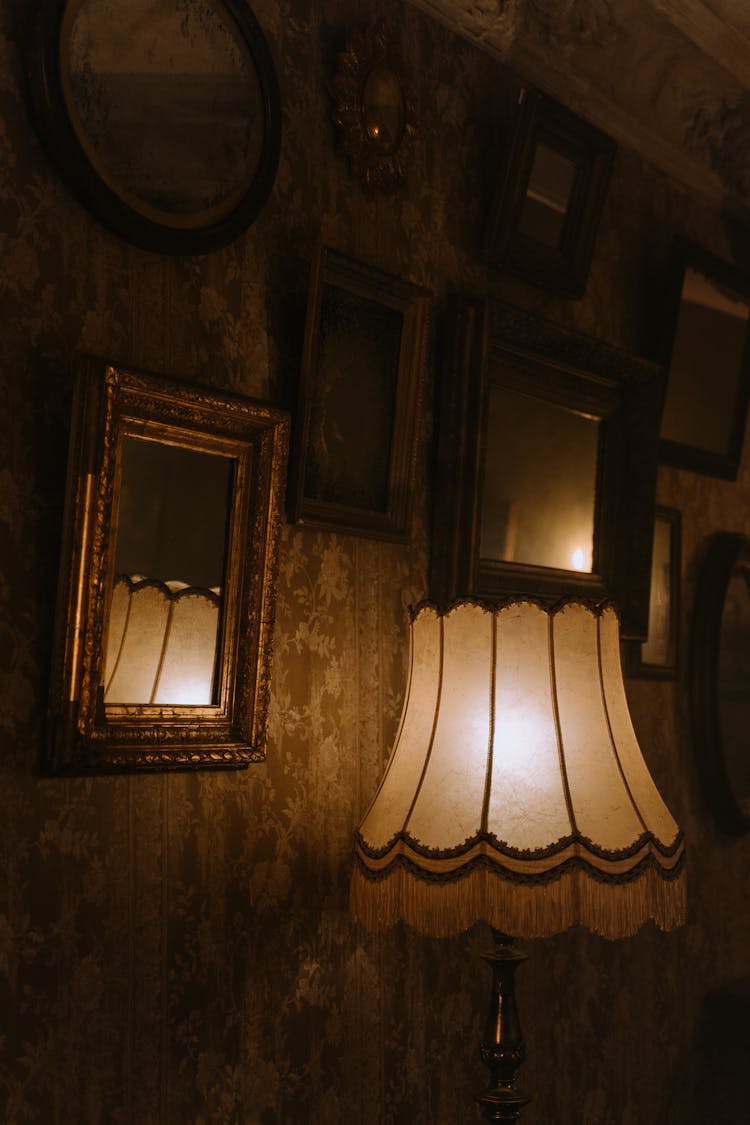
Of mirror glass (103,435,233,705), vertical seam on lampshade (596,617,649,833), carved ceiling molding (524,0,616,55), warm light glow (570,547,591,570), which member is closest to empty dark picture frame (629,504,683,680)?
warm light glow (570,547,591,570)

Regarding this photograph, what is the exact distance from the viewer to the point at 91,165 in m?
1.99

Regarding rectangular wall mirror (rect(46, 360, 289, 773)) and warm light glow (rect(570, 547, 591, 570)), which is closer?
rectangular wall mirror (rect(46, 360, 289, 773))

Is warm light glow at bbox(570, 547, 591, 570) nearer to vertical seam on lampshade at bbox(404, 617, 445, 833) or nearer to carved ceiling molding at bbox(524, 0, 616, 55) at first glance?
vertical seam on lampshade at bbox(404, 617, 445, 833)

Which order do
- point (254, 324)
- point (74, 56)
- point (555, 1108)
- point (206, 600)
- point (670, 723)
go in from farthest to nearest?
point (670, 723) → point (555, 1108) → point (254, 324) → point (206, 600) → point (74, 56)

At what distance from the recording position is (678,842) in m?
2.04

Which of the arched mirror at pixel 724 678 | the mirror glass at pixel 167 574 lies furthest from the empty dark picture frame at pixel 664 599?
the mirror glass at pixel 167 574

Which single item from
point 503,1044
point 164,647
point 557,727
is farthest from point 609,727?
point 164,647

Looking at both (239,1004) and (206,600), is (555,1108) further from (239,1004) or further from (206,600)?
(206,600)

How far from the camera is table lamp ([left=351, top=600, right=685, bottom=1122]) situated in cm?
190

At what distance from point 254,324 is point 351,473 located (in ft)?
1.13

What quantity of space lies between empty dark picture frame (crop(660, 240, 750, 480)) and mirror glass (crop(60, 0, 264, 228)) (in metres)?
1.55

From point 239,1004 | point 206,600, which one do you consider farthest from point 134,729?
point 239,1004

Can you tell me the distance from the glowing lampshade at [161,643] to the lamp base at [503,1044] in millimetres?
659

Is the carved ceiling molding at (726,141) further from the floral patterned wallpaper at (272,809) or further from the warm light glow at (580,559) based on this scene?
the warm light glow at (580,559)
